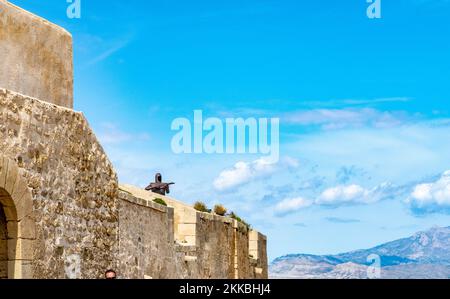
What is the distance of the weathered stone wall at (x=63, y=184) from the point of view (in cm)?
1132

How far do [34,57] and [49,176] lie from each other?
1.66 meters

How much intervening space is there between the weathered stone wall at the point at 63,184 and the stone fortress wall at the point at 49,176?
0.5 inches

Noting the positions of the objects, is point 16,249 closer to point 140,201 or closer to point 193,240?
point 140,201

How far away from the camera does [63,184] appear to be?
1233cm

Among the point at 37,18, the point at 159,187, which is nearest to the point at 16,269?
the point at 37,18

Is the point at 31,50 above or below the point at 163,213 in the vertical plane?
above

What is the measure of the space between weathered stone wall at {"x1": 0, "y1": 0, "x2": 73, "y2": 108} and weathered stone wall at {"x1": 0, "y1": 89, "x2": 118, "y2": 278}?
0.93 feet

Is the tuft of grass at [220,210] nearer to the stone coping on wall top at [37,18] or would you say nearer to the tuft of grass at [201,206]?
the tuft of grass at [201,206]

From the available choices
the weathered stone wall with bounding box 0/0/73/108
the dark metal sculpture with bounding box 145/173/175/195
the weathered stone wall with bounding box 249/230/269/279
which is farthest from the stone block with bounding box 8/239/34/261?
the weathered stone wall with bounding box 249/230/269/279

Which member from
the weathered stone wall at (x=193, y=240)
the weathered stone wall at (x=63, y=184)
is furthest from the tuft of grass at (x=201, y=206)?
the weathered stone wall at (x=63, y=184)
